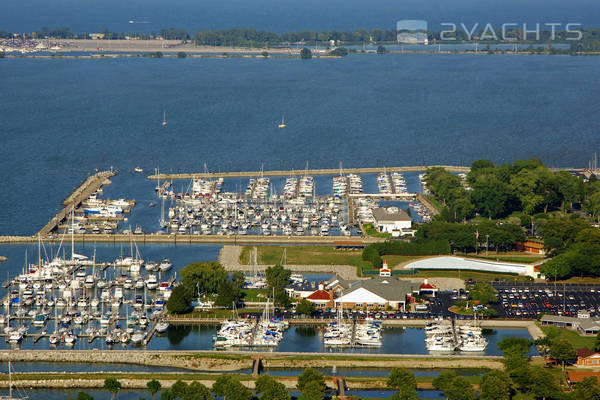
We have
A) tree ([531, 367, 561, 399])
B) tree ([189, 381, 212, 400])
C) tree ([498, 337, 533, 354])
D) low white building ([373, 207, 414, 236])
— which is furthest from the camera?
low white building ([373, 207, 414, 236])

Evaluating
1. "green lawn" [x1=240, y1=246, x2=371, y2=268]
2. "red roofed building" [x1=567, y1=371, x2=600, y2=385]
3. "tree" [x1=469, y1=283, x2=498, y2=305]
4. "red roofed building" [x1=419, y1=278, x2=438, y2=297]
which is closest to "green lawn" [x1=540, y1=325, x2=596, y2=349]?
"red roofed building" [x1=567, y1=371, x2=600, y2=385]

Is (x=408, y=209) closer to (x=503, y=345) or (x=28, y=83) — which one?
(x=503, y=345)

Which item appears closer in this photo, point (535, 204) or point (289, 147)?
point (535, 204)

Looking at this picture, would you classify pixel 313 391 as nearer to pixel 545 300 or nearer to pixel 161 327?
pixel 161 327

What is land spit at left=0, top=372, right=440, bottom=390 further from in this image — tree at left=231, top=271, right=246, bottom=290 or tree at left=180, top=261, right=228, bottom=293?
tree at left=231, top=271, right=246, bottom=290

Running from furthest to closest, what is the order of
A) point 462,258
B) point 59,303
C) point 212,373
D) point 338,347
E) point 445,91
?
point 445,91 < point 462,258 < point 59,303 < point 338,347 < point 212,373

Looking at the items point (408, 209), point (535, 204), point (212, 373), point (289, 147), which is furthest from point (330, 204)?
point (212, 373)

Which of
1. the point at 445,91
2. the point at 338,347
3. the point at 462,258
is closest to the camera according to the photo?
the point at 338,347
